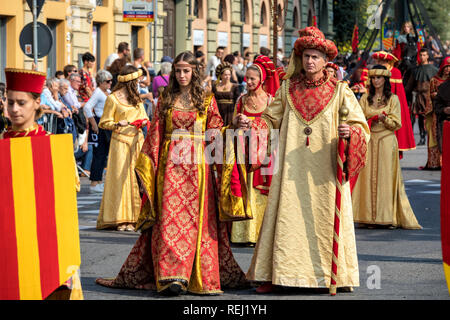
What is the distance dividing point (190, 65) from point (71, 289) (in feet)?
9.83

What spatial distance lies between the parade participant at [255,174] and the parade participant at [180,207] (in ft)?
7.85

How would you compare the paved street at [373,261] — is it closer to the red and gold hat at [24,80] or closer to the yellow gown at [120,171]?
the yellow gown at [120,171]

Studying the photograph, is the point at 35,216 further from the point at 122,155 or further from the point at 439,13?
the point at 439,13

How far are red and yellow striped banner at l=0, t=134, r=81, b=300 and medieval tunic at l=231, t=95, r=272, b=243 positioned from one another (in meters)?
5.32

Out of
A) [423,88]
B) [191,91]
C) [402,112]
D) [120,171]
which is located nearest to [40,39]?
[120,171]

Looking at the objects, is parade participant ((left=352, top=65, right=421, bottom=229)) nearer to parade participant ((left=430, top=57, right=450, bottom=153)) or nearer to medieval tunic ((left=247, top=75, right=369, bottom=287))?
parade participant ((left=430, top=57, right=450, bottom=153))

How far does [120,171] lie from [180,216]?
13.5ft

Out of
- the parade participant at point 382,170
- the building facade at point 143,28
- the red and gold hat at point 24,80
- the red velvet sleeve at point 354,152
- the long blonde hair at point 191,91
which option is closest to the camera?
the red and gold hat at point 24,80

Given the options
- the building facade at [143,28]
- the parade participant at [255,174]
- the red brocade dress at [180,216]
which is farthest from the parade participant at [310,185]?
the building facade at [143,28]

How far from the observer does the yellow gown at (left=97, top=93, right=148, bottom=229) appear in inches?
463

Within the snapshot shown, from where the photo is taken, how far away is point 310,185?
7.75 metres

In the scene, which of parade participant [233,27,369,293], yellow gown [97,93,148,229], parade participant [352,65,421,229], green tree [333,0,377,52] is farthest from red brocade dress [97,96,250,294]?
green tree [333,0,377,52]

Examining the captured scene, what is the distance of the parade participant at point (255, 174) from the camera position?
10.4m
